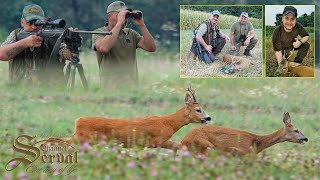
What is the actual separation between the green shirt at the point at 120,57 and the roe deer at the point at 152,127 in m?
0.40

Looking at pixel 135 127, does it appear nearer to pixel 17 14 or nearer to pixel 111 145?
pixel 111 145

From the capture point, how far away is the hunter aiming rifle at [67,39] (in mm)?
8812

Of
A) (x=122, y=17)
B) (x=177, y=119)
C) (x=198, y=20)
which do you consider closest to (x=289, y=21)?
(x=198, y=20)

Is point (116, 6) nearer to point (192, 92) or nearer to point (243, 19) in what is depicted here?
point (192, 92)

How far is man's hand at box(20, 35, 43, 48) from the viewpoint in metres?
8.85

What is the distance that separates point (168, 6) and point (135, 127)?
1149 mm

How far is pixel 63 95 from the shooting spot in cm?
880

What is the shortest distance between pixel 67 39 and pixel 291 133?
7.30ft

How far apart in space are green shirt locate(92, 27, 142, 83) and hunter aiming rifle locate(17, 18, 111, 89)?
0.46 ft

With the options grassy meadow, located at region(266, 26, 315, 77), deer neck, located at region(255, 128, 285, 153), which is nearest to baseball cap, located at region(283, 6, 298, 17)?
grassy meadow, located at region(266, 26, 315, 77)

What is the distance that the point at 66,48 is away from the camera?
8891 millimetres

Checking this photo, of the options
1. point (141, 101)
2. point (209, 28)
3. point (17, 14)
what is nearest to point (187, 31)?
point (209, 28)

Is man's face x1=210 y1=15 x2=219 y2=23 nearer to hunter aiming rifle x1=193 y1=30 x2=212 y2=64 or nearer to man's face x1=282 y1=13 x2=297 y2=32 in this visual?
hunter aiming rifle x1=193 y1=30 x2=212 y2=64

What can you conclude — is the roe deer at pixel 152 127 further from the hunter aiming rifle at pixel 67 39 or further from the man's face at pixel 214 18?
the man's face at pixel 214 18
